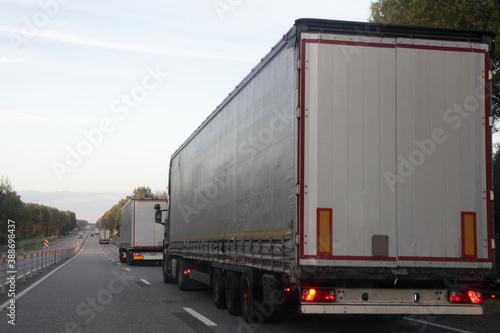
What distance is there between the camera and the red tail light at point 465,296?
817cm

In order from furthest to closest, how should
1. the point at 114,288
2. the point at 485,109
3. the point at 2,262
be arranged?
the point at 114,288, the point at 2,262, the point at 485,109

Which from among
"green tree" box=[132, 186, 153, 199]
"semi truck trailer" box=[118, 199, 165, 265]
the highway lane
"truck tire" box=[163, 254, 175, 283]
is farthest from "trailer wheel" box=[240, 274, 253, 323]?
"green tree" box=[132, 186, 153, 199]

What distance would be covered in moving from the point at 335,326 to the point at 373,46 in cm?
483

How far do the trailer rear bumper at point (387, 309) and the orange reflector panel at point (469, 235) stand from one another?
71 cm

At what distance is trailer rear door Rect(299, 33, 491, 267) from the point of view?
26.0ft

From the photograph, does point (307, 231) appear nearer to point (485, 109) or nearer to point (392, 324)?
point (485, 109)

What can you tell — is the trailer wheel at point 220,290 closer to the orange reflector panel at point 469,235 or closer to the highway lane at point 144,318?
the highway lane at point 144,318

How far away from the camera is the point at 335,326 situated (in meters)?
10.4

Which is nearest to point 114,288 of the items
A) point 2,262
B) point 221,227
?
point 2,262

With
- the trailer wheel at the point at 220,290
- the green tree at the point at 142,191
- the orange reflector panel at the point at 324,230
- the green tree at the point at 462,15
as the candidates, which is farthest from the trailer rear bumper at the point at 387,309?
the green tree at the point at 142,191

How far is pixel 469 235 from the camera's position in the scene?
819 centimetres

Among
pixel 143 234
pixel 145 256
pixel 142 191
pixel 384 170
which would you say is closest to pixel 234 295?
pixel 384 170

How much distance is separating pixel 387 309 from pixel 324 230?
1.30 metres

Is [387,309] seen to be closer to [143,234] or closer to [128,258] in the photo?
[143,234]
